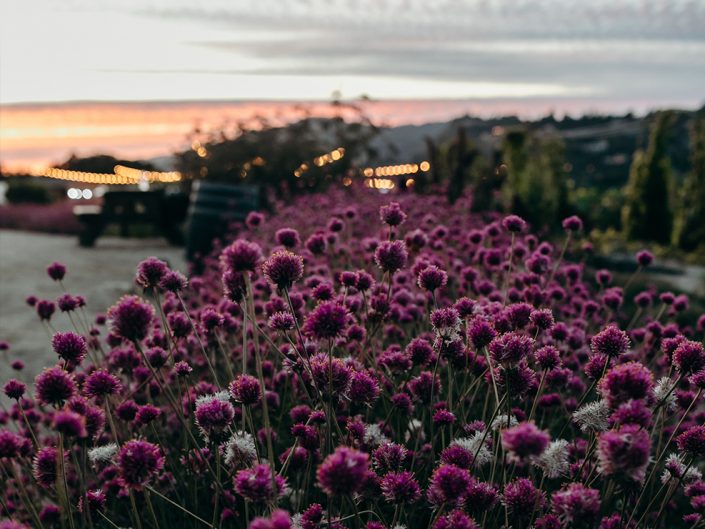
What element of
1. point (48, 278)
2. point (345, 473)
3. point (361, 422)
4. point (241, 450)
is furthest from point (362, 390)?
point (48, 278)

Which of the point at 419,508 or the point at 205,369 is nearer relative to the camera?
the point at 419,508

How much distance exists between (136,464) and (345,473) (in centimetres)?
55

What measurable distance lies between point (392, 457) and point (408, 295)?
144cm

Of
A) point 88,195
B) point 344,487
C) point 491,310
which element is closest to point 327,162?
point 491,310

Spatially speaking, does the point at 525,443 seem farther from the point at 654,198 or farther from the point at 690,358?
the point at 654,198

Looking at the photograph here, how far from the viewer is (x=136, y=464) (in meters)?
1.55

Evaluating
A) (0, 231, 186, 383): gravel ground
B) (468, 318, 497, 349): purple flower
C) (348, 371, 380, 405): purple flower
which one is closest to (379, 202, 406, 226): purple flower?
(468, 318, 497, 349): purple flower

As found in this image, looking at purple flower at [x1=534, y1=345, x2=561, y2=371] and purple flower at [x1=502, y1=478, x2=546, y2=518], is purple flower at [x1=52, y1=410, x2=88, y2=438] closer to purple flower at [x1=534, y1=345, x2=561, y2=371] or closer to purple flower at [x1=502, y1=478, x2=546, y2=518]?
purple flower at [x1=502, y1=478, x2=546, y2=518]

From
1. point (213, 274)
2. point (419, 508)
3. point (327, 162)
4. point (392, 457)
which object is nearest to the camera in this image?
point (392, 457)

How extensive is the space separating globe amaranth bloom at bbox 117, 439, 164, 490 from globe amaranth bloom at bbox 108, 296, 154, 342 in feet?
0.83

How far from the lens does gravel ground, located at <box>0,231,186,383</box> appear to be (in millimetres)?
6023

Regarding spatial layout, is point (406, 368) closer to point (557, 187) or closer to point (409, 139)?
point (557, 187)

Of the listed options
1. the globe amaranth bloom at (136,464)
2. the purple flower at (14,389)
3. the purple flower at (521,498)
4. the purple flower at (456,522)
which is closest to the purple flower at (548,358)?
the purple flower at (521,498)

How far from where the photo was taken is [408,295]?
3.27 metres
